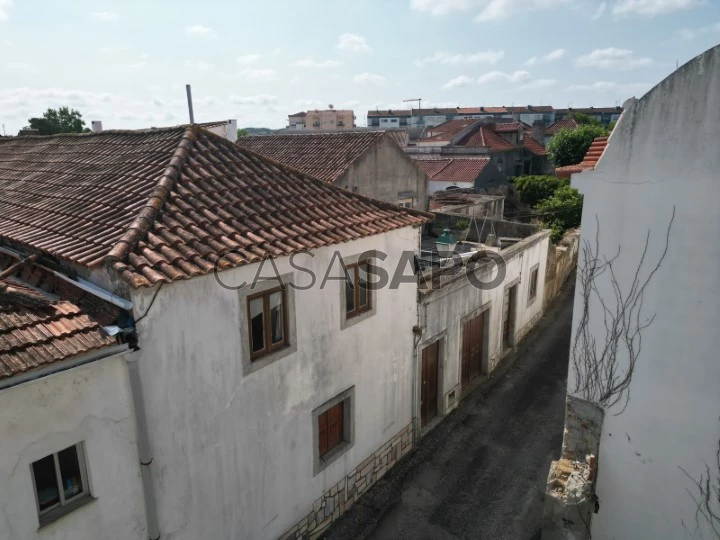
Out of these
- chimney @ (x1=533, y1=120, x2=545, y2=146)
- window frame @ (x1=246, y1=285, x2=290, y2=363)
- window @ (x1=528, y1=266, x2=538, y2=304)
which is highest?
chimney @ (x1=533, y1=120, x2=545, y2=146)

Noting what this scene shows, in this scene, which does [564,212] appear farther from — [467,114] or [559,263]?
[467,114]

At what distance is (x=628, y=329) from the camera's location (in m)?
6.82

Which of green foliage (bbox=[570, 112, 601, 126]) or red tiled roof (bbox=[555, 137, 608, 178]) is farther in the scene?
green foliage (bbox=[570, 112, 601, 126])

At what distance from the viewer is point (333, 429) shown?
991 cm

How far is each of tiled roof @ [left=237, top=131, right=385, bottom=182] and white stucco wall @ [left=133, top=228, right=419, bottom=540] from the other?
20.7 ft

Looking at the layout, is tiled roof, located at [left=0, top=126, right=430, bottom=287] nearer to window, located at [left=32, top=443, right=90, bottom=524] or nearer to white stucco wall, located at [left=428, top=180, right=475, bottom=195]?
window, located at [left=32, top=443, right=90, bottom=524]

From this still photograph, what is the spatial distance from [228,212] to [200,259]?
1.48m

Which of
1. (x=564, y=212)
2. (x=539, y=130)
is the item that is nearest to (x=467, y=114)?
(x=539, y=130)

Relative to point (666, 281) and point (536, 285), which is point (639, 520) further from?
point (536, 285)

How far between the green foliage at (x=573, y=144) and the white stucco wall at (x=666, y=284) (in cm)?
3139

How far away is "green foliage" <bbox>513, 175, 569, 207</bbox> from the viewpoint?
33.6 metres

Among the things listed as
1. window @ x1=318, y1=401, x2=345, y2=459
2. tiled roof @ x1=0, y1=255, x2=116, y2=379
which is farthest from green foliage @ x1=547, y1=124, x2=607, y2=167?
tiled roof @ x1=0, y1=255, x2=116, y2=379

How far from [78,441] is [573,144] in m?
36.8

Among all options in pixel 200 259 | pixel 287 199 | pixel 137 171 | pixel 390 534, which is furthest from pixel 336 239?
pixel 390 534
